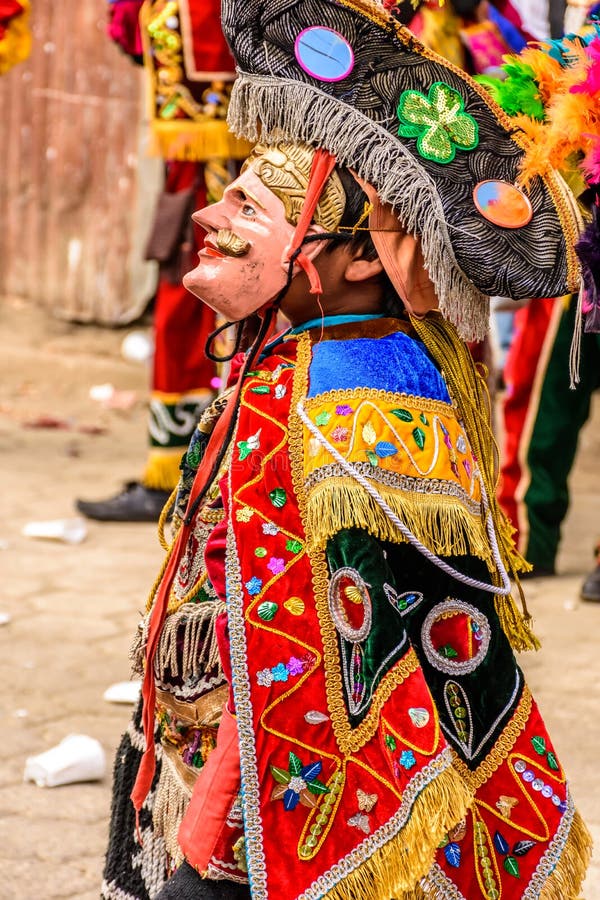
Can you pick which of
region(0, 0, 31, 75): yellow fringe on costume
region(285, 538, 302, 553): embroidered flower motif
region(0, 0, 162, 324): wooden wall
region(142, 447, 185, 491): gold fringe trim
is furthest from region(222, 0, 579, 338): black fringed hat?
region(0, 0, 162, 324): wooden wall

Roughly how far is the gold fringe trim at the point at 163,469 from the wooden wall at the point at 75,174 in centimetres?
378

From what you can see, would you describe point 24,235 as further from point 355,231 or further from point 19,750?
point 355,231

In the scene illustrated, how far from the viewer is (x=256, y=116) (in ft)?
7.20

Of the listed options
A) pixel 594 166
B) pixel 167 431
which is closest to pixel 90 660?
pixel 167 431

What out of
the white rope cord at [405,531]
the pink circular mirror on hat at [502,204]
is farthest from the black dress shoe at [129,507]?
the pink circular mirror on hat at [502,204]

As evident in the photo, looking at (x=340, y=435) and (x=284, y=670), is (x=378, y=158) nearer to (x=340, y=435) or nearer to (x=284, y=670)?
(x=340, y=435)

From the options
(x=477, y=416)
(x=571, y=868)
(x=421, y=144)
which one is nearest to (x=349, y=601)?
(x=477, y=416)

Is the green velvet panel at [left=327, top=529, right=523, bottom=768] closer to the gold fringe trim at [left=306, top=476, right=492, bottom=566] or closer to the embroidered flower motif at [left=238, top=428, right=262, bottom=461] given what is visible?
the gold fringe trim at [left=306, top=476, right=492, bottom=566]

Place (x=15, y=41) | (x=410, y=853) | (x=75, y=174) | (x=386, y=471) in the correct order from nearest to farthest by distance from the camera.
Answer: (x=410, y=853), (x=386, y=471), (x=15, y=41), (x=75, y=174)

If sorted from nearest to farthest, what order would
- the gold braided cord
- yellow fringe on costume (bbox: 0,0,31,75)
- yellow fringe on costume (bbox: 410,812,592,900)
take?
yellow fringe on costume (bbox: 410,812,592,900) → the gold braided cord → yellow fringe on costume (bbox: 0,0,31,75)

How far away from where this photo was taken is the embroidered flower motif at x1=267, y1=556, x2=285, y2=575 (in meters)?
2.03

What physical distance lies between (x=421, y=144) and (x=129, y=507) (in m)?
3.84

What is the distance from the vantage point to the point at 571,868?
2172mm

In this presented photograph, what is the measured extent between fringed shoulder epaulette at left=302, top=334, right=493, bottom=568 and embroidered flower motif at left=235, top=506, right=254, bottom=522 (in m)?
0.09
